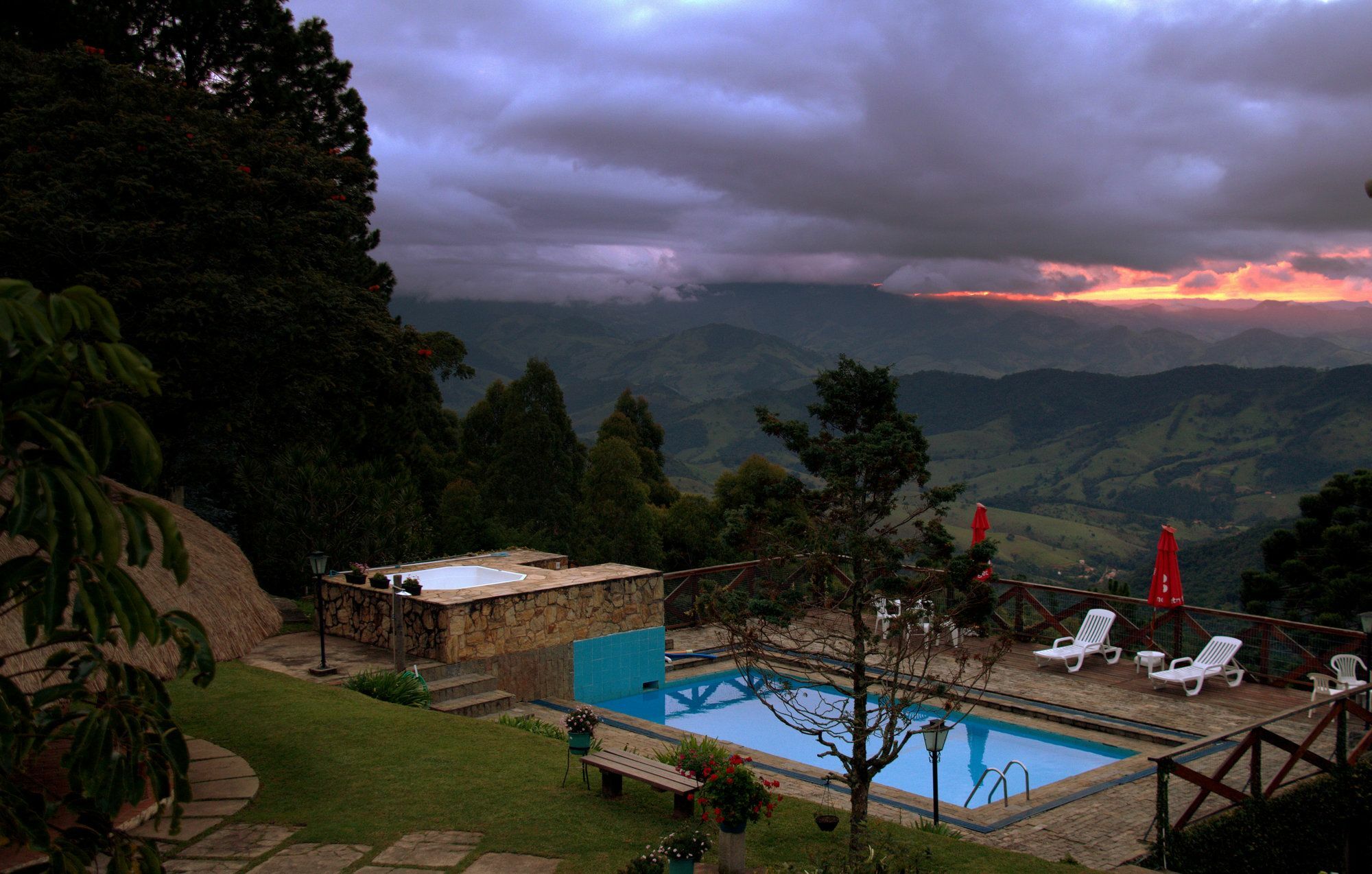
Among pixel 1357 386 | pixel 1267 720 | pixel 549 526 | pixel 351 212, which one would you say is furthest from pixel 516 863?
pixel 1357 386

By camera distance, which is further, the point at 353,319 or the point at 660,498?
the point at 660,498

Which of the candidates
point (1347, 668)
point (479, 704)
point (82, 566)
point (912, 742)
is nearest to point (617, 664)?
point (479, 704)

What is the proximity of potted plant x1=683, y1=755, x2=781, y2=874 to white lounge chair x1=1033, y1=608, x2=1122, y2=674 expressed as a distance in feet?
28.4

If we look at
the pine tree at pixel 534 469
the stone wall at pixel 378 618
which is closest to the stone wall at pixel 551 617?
the stone wall at pixel 378 618

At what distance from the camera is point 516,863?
6.07 meters

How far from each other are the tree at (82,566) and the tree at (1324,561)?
64.2 ft

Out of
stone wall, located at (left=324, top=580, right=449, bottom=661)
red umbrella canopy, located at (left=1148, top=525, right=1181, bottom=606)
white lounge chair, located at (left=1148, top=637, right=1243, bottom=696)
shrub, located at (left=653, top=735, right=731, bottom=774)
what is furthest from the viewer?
red umbrella canopy, located at (left=1148, top=525, right=1181, bottom=606)

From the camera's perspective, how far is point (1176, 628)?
13289mm

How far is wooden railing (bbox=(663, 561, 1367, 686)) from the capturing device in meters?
12.2

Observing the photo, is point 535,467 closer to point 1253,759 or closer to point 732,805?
point 1253,759

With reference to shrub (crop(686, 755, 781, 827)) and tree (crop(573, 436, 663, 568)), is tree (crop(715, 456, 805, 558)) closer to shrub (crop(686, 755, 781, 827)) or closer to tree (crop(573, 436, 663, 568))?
shrub (crop(686, 755, 781, 827))

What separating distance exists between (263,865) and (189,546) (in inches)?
140

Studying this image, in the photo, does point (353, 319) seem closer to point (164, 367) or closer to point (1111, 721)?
point (164, 367)

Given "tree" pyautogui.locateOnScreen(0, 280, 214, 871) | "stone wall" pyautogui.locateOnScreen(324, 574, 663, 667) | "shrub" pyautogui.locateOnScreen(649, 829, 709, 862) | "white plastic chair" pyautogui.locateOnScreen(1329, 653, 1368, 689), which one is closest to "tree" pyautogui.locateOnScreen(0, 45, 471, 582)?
"stone wall" pyautogui.locateOnScreen(324, 574, 663, 667)
